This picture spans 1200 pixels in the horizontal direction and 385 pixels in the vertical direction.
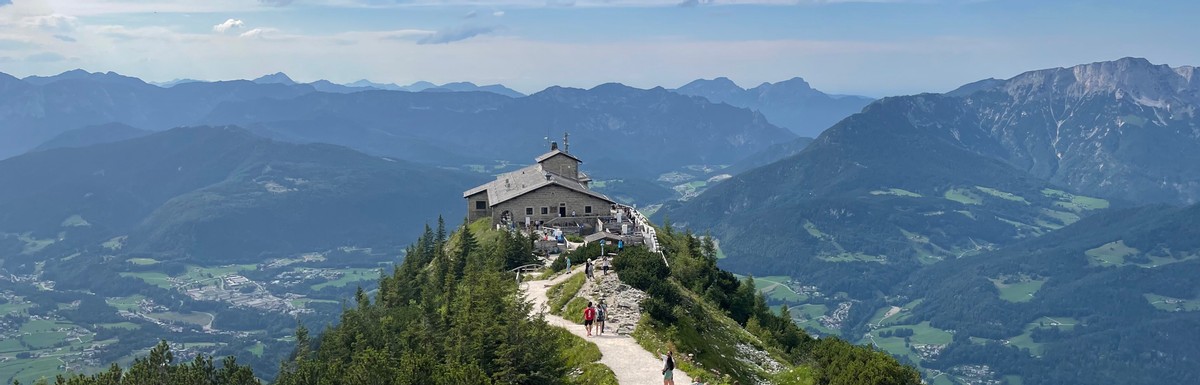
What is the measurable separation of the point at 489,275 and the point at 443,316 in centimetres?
318

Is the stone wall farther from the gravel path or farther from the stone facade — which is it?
the gravel path

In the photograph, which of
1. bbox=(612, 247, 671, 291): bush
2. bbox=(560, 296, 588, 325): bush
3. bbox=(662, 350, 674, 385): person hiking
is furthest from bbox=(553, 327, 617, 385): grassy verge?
bbox=(612, 247, 671, 291): bush

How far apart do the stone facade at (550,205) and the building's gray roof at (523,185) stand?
1.39 ft

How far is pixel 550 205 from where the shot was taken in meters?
88.4

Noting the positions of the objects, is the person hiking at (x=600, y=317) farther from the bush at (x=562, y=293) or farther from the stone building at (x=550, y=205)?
the stone building at (x=550, y=205)

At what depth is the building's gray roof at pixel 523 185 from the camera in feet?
291

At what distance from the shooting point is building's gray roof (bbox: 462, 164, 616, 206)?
88.8 meters

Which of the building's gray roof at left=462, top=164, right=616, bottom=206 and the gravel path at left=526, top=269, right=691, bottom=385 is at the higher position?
the building's gray roof at left=462, top=164, right=616, bottom=206

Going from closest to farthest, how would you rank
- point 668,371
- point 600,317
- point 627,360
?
point 668,371
point 627,360
point 600,317

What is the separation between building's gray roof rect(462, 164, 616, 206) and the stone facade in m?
0.42

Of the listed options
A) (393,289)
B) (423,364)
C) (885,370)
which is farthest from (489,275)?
(393,289)

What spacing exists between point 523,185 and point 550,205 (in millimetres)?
6811

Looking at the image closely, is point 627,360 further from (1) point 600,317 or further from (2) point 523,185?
(2) point 523,185

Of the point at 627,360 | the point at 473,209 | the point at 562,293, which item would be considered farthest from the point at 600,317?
the point at 473,209
